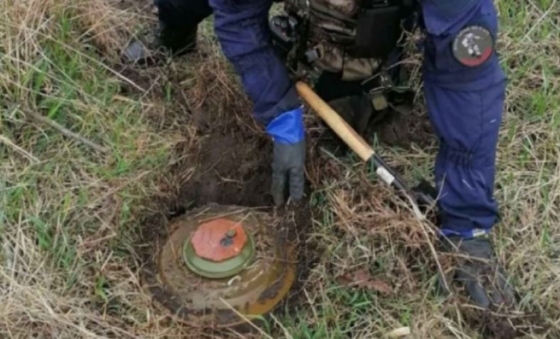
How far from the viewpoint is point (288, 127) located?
2.79 metres

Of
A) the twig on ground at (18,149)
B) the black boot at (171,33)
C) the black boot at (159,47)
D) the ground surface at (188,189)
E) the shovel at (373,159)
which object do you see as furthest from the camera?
the black boot at (159,47)

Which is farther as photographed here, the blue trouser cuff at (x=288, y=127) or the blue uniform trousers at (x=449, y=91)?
the blue trouser cuff at (x=288, y=127)

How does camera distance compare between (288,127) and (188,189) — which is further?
(188,189)

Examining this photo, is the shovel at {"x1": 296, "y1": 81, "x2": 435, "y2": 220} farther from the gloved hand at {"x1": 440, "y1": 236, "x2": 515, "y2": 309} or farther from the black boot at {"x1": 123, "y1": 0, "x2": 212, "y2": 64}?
the black boot at {"x1": 123, "y1": 0, "x2": 212, "y2": 64}

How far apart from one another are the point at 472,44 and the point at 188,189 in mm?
1075

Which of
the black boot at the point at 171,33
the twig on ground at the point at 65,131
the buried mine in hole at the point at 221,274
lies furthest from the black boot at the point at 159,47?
the buried mine in hole at the point at 221,274

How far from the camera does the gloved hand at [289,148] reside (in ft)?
9.15

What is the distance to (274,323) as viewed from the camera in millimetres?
2652

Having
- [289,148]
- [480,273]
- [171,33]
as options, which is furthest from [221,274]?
[171,33]

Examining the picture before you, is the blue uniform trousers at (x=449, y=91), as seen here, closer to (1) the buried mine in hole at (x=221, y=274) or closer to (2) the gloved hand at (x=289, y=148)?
(2) the gloved hand at (x=289, y=148)

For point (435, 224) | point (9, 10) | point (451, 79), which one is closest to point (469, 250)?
point (435, 224)

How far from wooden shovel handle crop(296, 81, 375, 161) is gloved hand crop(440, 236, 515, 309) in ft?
1.12

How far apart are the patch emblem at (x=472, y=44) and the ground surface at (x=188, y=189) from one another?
557 millimetres

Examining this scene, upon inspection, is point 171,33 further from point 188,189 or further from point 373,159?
point 373,159
